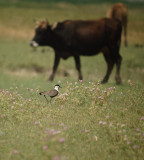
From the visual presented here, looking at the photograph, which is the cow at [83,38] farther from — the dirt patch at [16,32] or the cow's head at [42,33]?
the dirt patch at [16,32]

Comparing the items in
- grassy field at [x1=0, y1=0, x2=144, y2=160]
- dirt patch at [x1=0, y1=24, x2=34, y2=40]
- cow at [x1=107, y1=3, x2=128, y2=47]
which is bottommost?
dirt patch at [x1=0, y1=24, x2=34, y2=40]

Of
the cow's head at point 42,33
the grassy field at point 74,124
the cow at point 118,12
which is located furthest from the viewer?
the cow at point 118,12

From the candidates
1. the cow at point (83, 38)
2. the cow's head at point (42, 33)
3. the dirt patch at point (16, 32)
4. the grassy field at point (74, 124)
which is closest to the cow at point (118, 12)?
the cow at point (83, 38)

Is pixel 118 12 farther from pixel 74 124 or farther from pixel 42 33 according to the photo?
pixel 74 124

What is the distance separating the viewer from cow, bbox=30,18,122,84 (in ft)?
35.7

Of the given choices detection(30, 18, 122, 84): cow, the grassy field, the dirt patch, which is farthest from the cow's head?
the dirt patch

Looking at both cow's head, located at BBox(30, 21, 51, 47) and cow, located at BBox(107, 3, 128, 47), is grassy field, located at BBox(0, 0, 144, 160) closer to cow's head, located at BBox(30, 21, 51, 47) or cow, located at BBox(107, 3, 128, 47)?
cow's head, located at BBox(30, 21, 51, 47)

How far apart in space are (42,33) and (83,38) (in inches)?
53.8

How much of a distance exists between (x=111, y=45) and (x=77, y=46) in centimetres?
108

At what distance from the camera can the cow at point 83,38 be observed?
1088 cm

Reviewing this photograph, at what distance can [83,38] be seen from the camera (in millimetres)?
10977

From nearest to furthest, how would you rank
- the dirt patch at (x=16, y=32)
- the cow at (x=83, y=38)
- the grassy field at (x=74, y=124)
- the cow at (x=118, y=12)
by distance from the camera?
the grassy field at (x=74, y=124) → the cow at (x=83, y=38) → the cow at (x=118, y=12) → the dirt patch at (x=16, y=32)

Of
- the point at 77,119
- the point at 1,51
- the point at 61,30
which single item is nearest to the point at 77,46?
the point at 61,30

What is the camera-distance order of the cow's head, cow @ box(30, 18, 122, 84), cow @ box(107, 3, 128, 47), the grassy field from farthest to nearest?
cow @ box(107, 3, 128, 47) < the cow's head < cow @ box(30, 18, 122, 84) < the grassy field
